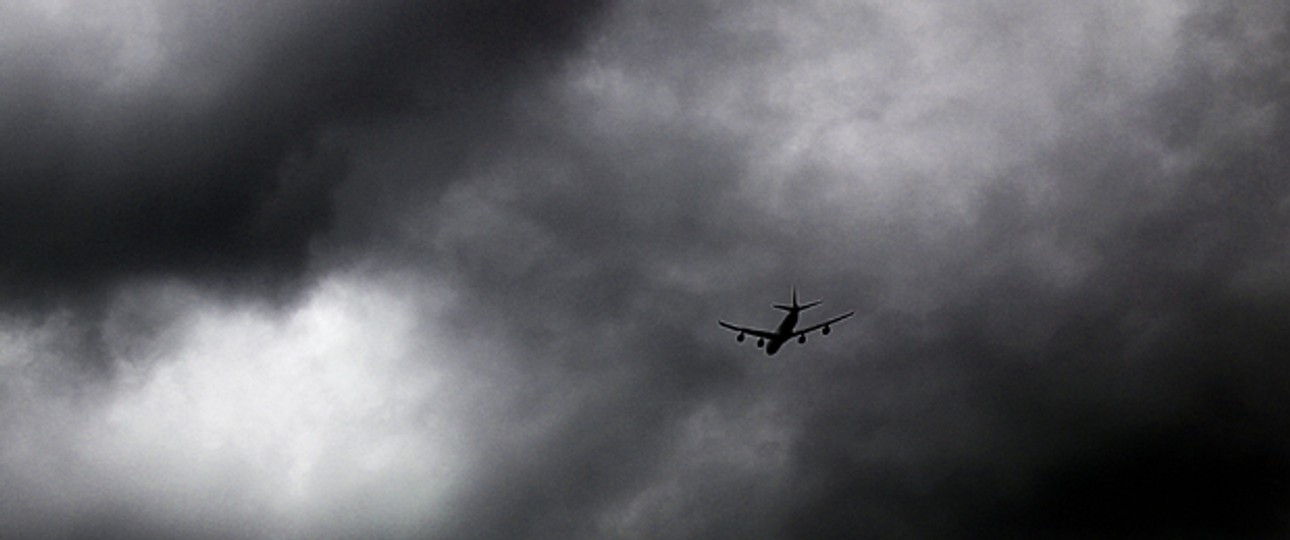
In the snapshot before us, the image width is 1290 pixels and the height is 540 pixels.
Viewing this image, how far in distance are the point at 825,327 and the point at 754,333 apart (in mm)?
12790

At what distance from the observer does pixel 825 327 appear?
137375 mm

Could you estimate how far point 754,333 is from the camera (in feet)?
445
